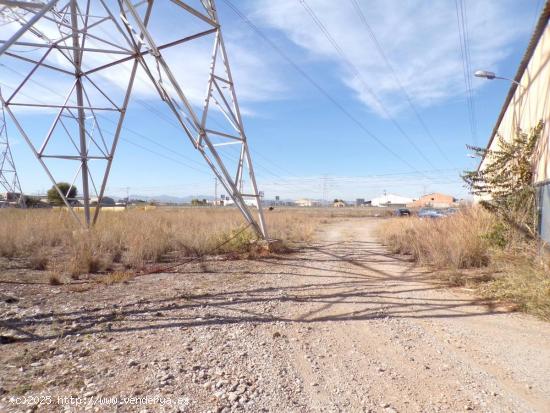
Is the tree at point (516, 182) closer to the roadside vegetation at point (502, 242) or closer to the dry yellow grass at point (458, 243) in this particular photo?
the roadside vegetation at point (502, 242)

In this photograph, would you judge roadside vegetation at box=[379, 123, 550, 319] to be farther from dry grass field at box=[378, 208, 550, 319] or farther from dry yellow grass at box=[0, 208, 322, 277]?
dry yellow grass at box=[0, 208, 322, 277]

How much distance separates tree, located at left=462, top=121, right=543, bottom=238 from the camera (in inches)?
316

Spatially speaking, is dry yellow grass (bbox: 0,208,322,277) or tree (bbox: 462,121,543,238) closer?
tree (bbox: 462,121,543,238)

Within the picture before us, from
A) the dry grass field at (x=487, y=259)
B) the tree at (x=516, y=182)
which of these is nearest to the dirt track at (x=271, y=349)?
the dry grass field at (x=487, y=259)

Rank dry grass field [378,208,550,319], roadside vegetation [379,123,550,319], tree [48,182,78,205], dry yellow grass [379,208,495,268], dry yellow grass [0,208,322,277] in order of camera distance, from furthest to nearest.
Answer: tree [48,182,78,205] < dry yellow grass [0,208,322,277] < dry yellow grass [379,208,495,268] < roadside vegetation [379,123,550,319] < dry grass field [378,208,550,319]

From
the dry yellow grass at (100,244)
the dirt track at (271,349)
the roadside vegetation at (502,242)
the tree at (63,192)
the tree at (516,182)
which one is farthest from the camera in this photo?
the tree at (63,192)

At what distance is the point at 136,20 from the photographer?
27.6 feet

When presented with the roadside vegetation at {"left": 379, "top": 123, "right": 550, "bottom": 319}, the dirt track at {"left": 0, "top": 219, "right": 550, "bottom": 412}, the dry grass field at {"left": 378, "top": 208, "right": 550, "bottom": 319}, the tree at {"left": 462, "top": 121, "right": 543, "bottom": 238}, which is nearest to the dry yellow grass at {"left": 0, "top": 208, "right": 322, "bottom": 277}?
the dirt track at {"left": 0, "top": 219, "right": 550, "bottom": 412}

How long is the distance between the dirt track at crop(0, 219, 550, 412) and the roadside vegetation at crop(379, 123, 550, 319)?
1.90 feet

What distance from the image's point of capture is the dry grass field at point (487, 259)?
229 inches

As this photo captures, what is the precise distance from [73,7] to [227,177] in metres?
6.58

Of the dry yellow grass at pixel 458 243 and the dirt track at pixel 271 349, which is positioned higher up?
the dry yellow grass at pixel 458 243

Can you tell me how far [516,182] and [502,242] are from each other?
1.43m

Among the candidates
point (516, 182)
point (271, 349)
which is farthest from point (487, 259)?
point (271, 349)
